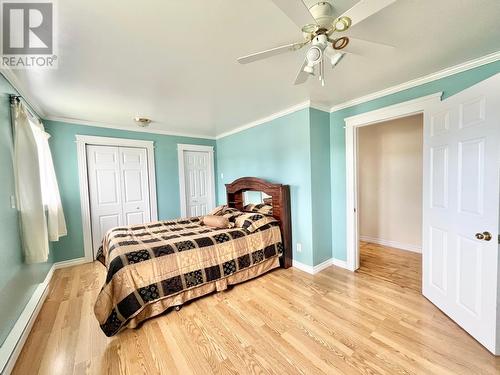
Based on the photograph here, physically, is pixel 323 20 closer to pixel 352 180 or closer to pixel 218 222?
pixel 352 180

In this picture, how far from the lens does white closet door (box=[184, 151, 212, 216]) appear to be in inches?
173

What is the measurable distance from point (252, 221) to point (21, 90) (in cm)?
292

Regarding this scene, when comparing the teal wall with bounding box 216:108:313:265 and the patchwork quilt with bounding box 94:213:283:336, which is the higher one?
the teal wall with bounding box 216:108:313:265

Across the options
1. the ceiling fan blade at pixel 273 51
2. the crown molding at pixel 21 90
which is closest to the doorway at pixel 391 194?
the ceiling fan blade at pixel 273 51

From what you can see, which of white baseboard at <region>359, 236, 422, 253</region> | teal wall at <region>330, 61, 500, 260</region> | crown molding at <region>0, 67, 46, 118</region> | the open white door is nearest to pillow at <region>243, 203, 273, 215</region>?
teal wall at <region>330, 61, 500, 260</region>

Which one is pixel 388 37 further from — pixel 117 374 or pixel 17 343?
pixel 17 343

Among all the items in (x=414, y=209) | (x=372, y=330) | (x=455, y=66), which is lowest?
(x=372, y=330)

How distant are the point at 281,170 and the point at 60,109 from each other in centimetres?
317

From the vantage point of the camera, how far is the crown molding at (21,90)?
180cm

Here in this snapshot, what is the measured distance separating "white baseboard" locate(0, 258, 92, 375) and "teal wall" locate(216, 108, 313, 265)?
9.21 feet

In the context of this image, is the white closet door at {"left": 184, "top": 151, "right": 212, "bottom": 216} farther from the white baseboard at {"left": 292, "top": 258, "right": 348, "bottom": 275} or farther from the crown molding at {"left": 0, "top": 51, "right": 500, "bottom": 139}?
the white baseboard at {"left": 292, "top": 258, "right": 348, "bottom": 275}

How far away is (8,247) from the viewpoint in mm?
1673

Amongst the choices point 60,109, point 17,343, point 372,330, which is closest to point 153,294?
point 17,343

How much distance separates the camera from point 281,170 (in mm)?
3152
